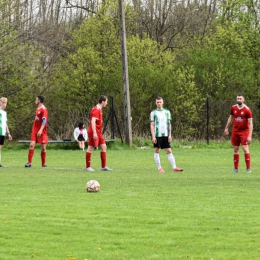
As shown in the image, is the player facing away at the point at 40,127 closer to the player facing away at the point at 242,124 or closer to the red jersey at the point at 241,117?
the player facing away at the point at 242,124

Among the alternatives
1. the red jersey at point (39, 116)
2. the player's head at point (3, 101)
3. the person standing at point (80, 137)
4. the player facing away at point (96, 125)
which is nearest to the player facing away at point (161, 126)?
the player facing away at point (96, 125)

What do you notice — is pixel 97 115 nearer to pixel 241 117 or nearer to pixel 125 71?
pixel 241 117

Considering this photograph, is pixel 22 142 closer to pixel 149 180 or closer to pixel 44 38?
pixel 44 38

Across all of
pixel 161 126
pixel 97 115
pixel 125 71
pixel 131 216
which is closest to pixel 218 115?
pixel 125 71

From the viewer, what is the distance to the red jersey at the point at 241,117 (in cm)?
1827

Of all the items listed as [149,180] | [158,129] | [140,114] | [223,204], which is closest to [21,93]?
[140,114]

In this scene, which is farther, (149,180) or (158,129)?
(158,129)

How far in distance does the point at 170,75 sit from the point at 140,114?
4.88 m

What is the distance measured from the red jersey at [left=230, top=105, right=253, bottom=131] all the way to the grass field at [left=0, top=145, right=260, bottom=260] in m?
1.21

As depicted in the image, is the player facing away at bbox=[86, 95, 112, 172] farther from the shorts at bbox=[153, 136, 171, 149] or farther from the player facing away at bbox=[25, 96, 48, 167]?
the player facing away at bbox=[25, 96, 48, 167]

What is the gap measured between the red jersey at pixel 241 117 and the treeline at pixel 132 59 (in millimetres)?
17663

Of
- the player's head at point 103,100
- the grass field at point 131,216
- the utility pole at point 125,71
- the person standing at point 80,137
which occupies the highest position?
the utility pole at point 125,71

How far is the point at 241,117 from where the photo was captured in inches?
724

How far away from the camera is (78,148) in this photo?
32562 millimetres
